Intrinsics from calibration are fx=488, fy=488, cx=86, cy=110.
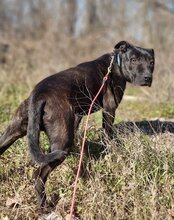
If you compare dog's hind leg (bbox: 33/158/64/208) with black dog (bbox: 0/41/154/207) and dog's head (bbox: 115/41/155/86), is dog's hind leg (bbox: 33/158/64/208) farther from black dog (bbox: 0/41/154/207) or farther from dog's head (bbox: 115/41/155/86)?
dog's head (bbox: 115/41/155/86)

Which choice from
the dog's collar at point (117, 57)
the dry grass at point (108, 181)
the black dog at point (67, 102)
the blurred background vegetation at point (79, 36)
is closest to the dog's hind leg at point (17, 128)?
the black dog at point (67, 102)

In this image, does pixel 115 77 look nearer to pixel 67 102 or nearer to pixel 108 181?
pixel 67 102

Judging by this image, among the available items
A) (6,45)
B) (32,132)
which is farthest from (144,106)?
(6,45)

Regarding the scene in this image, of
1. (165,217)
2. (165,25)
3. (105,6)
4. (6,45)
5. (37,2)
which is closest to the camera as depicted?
(165,217)

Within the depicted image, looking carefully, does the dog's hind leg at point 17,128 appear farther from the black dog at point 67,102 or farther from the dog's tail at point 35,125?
the dog's tail at point 35,125

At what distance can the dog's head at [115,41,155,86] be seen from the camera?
6.46 meters

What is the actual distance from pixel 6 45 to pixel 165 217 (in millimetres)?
18053

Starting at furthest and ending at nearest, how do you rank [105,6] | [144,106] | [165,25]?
[105,6]
[165,25]
[144,106]

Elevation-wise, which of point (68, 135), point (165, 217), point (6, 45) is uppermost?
point (68, 135)

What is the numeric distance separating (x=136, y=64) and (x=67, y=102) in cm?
160

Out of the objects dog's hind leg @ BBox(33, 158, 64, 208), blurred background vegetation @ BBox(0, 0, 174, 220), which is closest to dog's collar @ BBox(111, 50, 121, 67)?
blurred background vegetation @ BBox(0, 0, 174, 220)

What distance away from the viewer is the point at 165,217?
4.65 meters

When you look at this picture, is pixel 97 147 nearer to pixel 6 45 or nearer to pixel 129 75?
pixel 129 75

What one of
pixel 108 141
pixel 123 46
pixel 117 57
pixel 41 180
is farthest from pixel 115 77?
pixel 41 180
